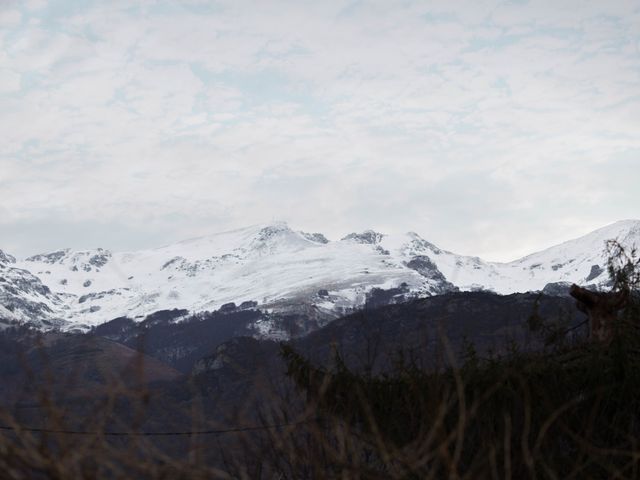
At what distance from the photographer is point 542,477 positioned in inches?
485

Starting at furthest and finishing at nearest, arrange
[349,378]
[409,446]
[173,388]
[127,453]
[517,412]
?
1. [173,388]
2. [349,378]
3. [517,412]
4. [409,446]
5. [127,453]

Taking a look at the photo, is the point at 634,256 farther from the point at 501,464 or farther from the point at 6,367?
the point at 6,367

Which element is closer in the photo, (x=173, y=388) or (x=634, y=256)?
(x=634, y=256)

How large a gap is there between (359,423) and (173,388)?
12022cm

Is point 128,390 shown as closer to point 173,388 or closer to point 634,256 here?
point 634,256

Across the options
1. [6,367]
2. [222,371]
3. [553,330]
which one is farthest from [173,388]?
[553,330]

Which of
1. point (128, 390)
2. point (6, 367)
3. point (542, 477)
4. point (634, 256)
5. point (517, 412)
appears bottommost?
point (542, 477)

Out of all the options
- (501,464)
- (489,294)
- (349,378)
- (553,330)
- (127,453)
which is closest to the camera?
(127,453)

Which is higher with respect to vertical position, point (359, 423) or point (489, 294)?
point (489, 294)

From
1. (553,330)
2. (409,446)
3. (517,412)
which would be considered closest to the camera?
(409,446)

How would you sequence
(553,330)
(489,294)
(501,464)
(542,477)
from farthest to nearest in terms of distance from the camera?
(489,294)
(553,330)
(542,477)
(501,464)

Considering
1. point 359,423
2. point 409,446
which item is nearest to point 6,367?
point 359,423

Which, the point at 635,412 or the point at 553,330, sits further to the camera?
the point at 553,330

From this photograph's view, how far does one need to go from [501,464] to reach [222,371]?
12782 cm
